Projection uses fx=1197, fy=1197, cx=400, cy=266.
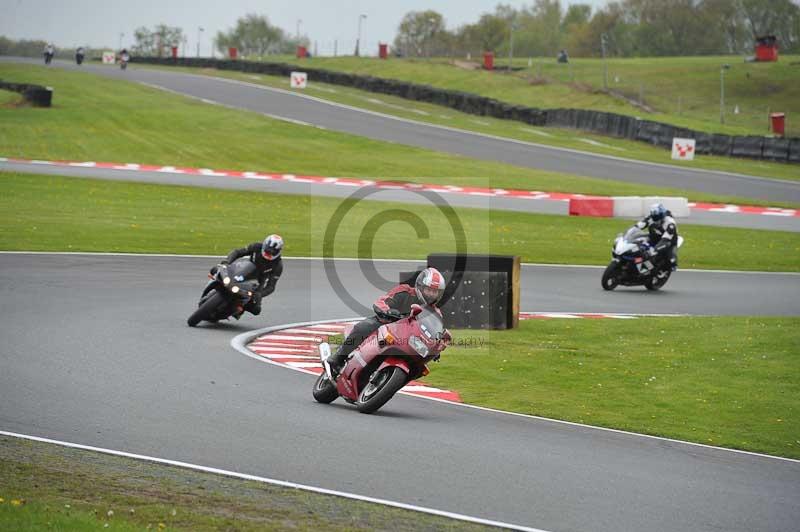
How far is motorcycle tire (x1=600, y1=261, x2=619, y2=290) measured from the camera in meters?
21.9

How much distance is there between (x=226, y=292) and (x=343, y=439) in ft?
20.8

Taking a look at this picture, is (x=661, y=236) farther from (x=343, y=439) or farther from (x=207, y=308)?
(x=343, y=439)

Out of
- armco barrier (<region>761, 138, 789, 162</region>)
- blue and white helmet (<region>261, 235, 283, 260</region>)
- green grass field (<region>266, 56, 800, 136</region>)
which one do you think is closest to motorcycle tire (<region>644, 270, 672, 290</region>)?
blue and white helmet (<region>261, 235, 283, 260</region>)

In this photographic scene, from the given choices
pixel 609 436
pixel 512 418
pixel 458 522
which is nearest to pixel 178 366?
pixel 512 418

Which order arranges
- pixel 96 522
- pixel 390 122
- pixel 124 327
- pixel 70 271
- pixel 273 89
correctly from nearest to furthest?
pixel 96 522
pixel 124 327
pixel 70 271
pixel 390 122
pixel 273 89

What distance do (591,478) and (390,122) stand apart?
1869 inches

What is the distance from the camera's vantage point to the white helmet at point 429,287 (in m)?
10.6

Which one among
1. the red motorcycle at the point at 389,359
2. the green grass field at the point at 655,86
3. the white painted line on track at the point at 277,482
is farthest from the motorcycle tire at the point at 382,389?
the green grass field at the point at 655,86

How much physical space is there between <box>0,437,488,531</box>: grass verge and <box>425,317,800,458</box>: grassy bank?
4.49 meters

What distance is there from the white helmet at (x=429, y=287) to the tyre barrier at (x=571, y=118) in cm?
4033

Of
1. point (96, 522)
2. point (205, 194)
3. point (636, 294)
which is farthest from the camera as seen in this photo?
point (205, 194)

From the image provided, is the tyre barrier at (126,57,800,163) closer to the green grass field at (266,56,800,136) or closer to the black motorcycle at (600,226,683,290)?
the green grass field at (266,56,800,136)

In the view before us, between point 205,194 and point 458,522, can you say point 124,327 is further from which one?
point 205,194

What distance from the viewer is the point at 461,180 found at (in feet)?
128
